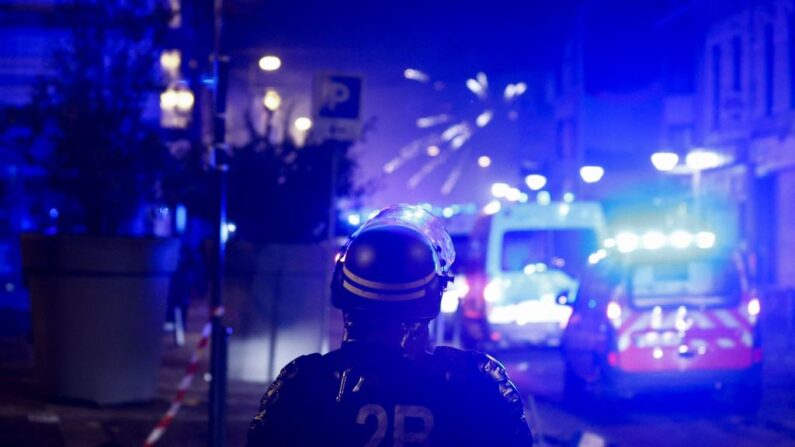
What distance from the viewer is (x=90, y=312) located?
34.1 feet

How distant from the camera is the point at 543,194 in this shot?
4566 centimetres

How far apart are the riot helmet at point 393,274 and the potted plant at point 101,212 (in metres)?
8.06

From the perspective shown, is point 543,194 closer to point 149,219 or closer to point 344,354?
point 149,219

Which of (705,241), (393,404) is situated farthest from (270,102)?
(393,404)

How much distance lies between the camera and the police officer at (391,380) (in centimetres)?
274

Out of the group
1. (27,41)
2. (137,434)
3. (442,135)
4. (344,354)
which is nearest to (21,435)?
(137,434)

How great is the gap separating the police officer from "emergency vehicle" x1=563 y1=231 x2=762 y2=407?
8.24 m

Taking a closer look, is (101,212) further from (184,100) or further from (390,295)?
(184,100)

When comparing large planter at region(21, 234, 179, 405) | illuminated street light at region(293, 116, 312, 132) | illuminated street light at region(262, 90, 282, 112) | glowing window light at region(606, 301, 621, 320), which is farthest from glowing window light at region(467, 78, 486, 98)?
large planter at region(21, 234, 179, 405)

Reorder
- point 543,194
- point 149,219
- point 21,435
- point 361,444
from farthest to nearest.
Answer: point 543,194
point 149,219
point 21,435
point 361,444

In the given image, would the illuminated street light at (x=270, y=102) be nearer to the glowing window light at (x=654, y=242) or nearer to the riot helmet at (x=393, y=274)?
the glowing window light at (x=654, y=242)

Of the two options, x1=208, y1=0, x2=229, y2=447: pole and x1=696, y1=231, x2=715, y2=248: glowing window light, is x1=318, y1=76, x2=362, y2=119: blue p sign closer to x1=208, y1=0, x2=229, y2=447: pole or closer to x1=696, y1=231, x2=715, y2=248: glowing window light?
x1=208, y1=0, x2=229, y2=447: pole

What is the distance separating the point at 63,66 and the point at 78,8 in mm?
638

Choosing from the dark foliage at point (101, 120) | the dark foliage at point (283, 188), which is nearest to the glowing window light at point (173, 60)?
the dark foliage at point (283, 188)
